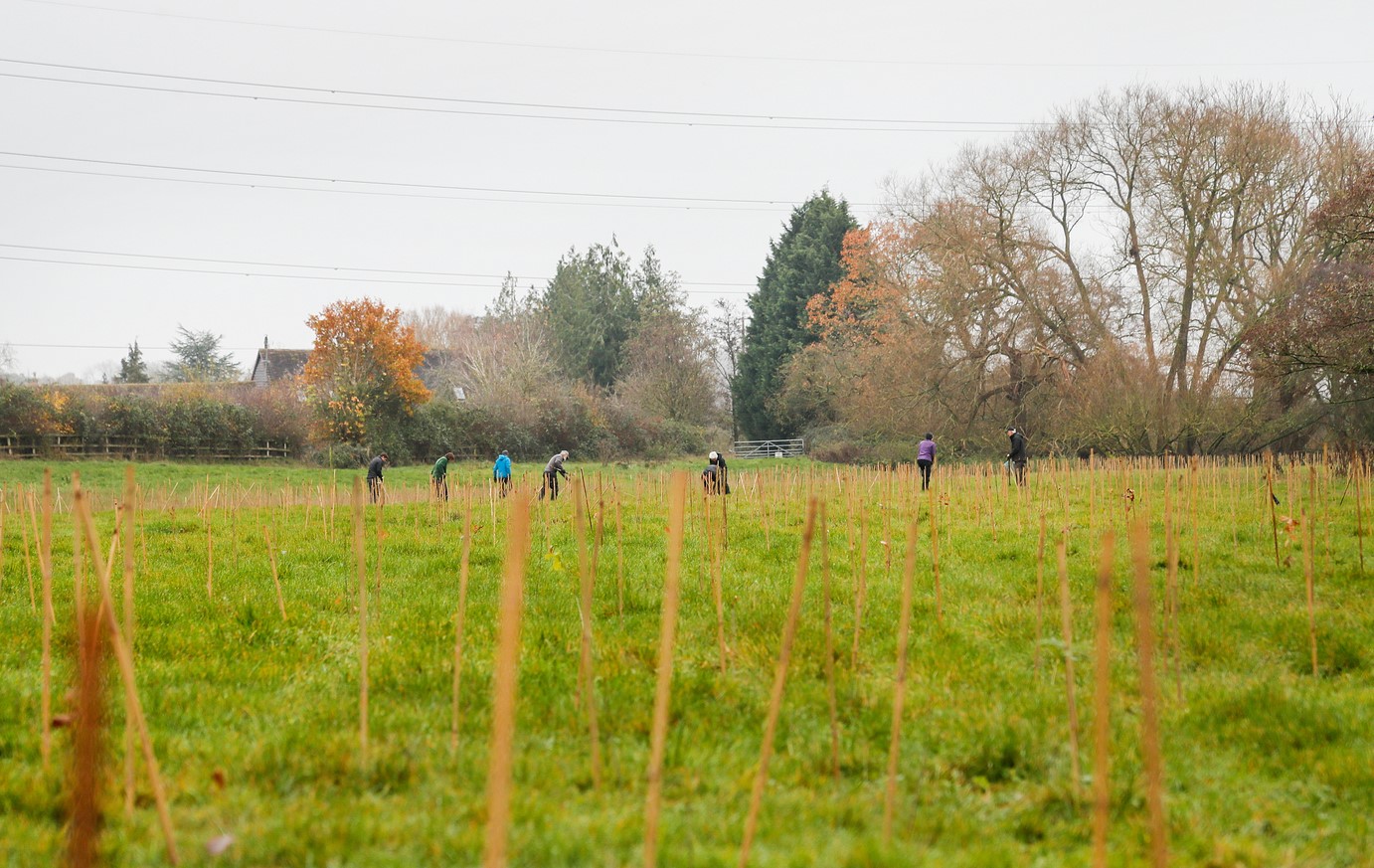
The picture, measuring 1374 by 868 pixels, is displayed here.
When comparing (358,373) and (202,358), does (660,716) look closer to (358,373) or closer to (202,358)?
(358,373)

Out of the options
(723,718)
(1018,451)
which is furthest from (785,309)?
Answer: (723,718)

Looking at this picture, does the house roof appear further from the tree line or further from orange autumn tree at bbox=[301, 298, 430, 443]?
the tree line

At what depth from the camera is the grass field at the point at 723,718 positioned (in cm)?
310

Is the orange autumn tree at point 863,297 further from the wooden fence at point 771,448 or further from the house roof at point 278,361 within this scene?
the house roof at point 278,361

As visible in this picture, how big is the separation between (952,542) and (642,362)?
4855cm

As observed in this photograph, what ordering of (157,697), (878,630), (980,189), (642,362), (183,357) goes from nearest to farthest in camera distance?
(157,697) < (878,630) < (980,189) < (642,362) < (183,357)

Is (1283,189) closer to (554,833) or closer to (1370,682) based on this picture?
(1370,682)

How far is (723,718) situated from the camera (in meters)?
4.53

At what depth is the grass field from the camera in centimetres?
Answer: 310

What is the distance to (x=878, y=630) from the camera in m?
6.33

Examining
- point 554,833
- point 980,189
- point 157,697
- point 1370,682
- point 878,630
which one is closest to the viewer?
point 554,833

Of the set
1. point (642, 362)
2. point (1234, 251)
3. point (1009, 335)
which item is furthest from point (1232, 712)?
Result: point (642, 362)

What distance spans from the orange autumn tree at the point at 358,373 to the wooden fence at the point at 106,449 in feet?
9.28

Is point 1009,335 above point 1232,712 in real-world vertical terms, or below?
above
